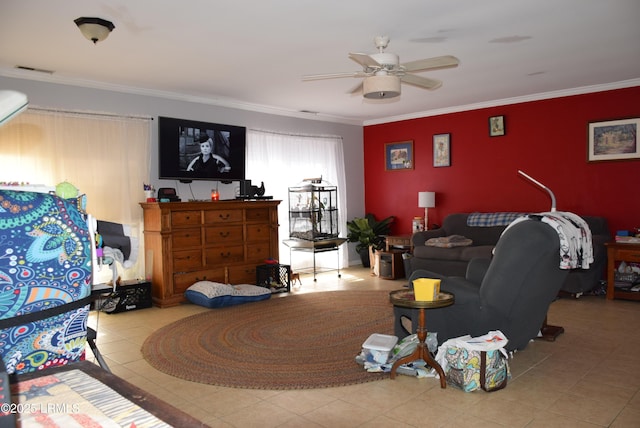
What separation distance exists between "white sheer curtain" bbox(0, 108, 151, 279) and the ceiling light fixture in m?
1.85

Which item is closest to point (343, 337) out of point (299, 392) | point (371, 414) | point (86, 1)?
Result: point (299, 392)

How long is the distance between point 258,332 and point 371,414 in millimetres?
1839

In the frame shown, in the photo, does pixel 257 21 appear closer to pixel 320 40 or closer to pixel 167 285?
pixel 320 40

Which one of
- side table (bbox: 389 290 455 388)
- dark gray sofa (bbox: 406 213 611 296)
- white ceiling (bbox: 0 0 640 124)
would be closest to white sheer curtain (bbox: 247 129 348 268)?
white ceiling (bbox: 0 0 640 124)

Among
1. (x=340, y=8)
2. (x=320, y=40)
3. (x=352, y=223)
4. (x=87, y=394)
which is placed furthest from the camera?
(x=352, y=223)

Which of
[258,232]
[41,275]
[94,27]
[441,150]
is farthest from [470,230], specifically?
[41,275]

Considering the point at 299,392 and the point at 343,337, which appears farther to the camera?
the point at 343,337

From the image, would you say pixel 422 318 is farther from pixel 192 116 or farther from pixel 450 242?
pixel 192 116

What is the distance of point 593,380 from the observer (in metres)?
3.04

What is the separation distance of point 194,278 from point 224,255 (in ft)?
1.55

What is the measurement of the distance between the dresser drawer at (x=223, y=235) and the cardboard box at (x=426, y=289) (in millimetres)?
3306

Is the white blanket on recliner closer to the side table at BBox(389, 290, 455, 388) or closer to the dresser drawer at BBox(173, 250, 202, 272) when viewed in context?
the side table at BBox(389, 290, 455, 388)

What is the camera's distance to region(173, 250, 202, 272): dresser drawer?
537 cm

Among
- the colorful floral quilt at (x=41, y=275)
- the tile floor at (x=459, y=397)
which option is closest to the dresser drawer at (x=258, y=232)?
the tile floor at (x=459, y=397)
